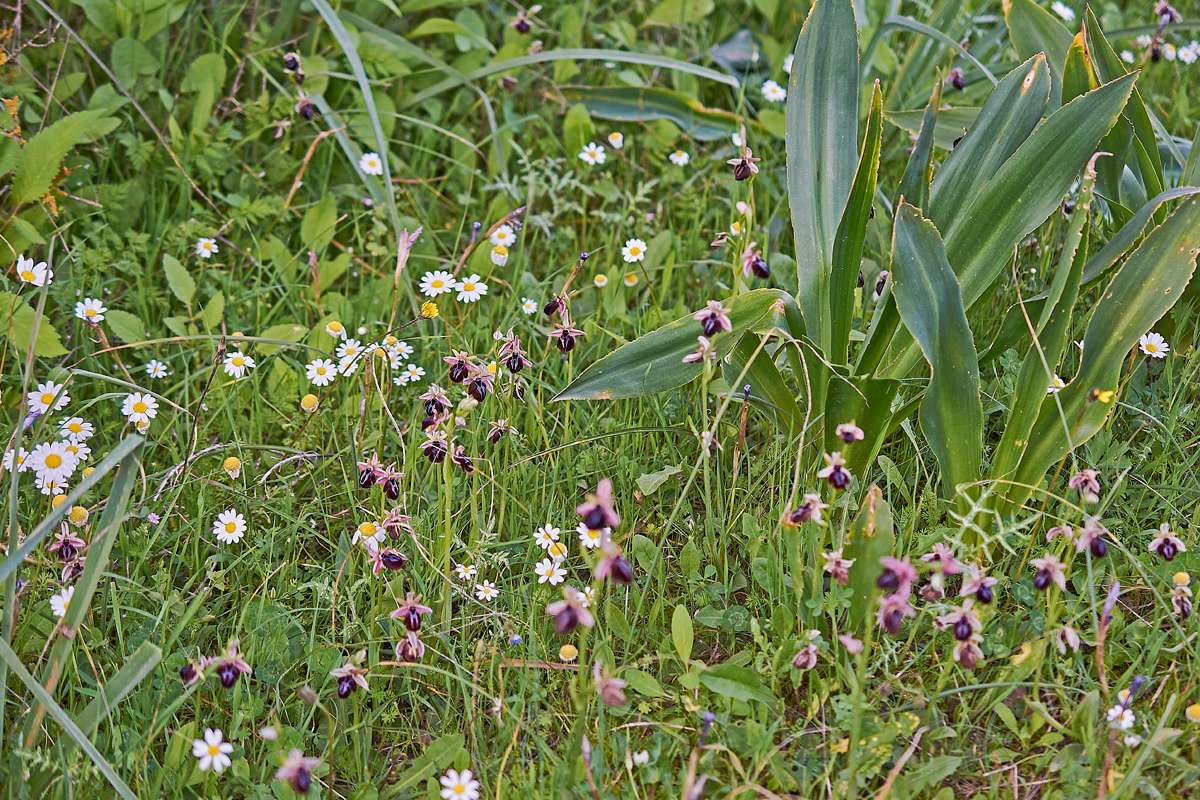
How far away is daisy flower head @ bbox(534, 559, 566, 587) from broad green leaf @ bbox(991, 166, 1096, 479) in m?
0.72

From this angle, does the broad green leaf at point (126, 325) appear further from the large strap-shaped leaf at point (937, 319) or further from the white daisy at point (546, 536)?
the large strap-shaped leaf at point (937, 319)

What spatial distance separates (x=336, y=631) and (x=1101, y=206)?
5.73 ft

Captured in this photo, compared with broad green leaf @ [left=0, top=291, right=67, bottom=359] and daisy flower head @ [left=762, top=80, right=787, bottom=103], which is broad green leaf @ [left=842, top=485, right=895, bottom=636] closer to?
broad green leaf @ [left=0, top=291, right=67, bottom=359]

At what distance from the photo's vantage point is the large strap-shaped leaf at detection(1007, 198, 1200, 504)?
1920 millimetres

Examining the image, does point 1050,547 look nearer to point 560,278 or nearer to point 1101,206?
point 1101,206

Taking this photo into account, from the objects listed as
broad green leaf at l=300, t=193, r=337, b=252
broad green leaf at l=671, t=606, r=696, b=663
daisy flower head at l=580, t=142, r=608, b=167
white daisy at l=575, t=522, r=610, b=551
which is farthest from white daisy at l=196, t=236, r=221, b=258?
broad green leaf at l=671, t=606, r=696, b=663

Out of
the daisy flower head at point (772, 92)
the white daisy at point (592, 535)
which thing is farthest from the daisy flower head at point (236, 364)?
the daisy flower head at point (772, 92)

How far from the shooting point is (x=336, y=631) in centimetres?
191

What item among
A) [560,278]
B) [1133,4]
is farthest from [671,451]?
[1133,4]

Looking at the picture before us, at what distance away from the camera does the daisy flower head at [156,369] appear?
2.34 meters

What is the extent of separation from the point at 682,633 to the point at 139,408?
1.09 m

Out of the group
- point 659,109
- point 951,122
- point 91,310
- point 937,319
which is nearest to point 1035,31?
point 951,122

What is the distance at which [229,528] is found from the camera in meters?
2.02

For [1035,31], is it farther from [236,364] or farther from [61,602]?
[61,602]
